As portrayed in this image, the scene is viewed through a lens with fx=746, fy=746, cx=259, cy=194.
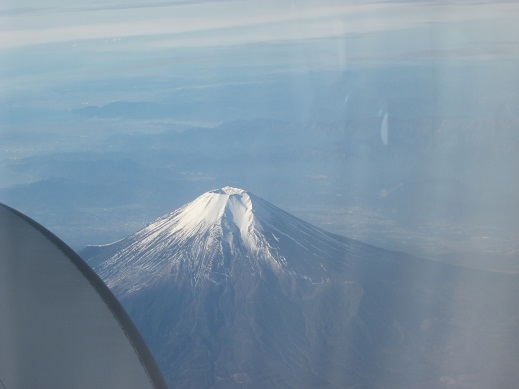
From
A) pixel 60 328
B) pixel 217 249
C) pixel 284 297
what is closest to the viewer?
pixel 60 328

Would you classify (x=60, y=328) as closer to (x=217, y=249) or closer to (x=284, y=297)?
(x=284, y=297)

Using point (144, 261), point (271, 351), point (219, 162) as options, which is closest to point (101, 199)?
point (219, 162)

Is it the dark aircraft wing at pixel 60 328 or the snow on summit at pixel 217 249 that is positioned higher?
the dark aircraft wing at pixel 60 328

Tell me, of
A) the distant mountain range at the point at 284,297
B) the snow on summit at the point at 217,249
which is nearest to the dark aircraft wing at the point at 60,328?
the distant mountain range at the point at 284,297

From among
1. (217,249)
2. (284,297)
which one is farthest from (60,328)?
(217,249)

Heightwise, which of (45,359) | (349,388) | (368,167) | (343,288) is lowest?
(349,388)

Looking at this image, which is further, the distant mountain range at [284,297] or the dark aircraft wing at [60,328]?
the distant mountain range at [284,297]

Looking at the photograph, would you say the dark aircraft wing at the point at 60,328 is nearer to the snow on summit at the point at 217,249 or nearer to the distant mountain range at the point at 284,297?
the distant mountain range at the point at 284,297

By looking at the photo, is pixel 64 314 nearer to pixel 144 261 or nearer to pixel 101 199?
pixel 144 261
